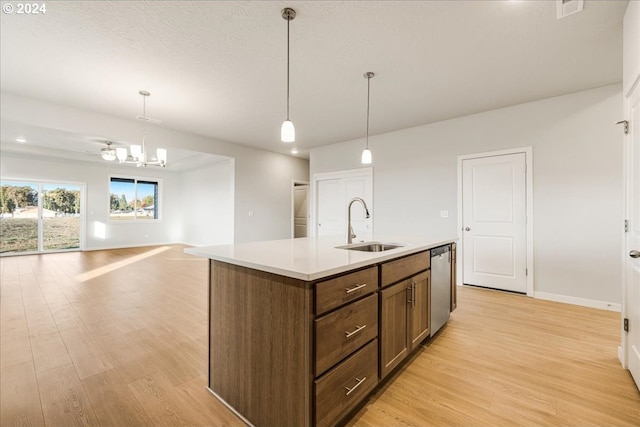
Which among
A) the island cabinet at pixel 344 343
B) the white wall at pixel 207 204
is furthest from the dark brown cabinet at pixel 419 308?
the white wall at pixel 207 204

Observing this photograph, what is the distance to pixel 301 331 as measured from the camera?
4.11 ft

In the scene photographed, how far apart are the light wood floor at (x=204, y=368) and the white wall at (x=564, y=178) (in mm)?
440

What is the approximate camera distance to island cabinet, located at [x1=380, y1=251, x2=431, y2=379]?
1.74 m

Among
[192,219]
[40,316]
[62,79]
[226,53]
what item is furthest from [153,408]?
[192,219]

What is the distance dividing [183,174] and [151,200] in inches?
51.8

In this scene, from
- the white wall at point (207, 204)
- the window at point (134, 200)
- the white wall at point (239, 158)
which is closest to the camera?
the white wall at point (239, 158)

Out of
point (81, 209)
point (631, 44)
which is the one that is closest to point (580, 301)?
point (631, 44)

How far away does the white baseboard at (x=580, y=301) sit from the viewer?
10.6 ft

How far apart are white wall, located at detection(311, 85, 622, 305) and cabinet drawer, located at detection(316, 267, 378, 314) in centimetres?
334

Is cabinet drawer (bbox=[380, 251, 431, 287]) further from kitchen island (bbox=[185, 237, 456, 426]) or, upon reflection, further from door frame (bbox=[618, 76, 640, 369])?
door frame (bbox=[618, 76, 640, 369])

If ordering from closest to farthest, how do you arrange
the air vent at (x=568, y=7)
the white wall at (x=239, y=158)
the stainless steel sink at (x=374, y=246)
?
the air vent at (x=568, y=7)
the stainless steel sink at (x=374, y=246)
the white wall at (x=239, y=158)

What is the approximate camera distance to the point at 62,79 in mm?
3199

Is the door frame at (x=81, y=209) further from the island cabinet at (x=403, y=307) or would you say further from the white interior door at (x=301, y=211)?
the island cabinet at (x=403, y=307)

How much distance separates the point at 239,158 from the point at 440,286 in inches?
205
